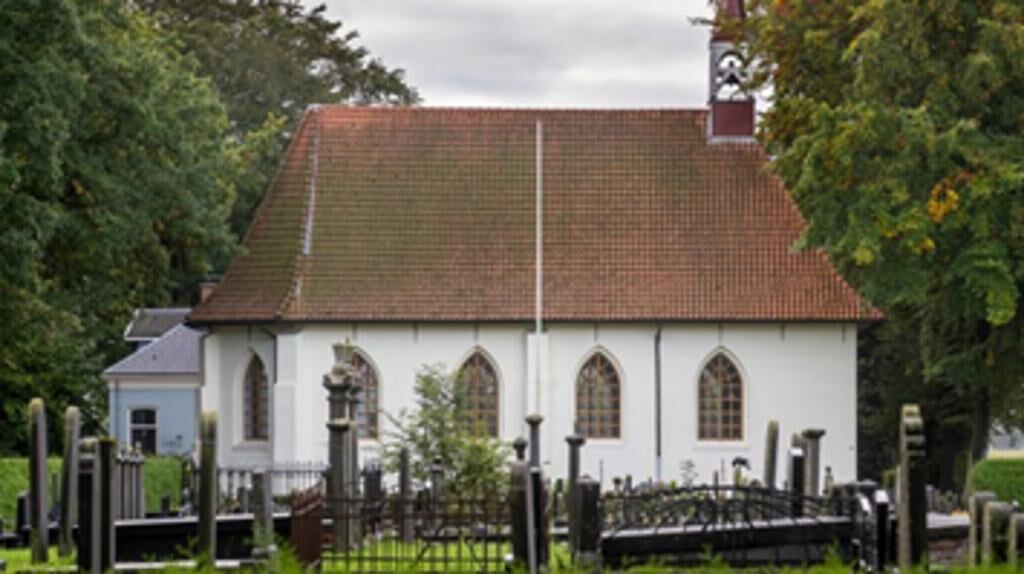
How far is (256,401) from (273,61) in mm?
24856

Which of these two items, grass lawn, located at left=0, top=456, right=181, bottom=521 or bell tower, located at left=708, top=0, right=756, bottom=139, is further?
bell tower, located at left=708, top=0, right=756, bottom=139

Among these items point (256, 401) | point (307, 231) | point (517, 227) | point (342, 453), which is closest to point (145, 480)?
point (256, 401)

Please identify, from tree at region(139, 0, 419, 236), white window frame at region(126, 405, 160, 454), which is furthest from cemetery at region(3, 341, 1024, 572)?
tree at region(139, 0, 419, 236)

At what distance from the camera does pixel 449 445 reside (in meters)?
35.9

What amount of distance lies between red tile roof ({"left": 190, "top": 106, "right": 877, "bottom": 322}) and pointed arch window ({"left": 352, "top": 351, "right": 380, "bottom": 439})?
979 millimetres

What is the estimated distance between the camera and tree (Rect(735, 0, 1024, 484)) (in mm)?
37438

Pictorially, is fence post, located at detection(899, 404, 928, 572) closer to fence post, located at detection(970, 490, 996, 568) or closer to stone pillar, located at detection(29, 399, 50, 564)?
fence post, located at detection(970, 490, 996, 568)

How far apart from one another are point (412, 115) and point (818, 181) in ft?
41.4

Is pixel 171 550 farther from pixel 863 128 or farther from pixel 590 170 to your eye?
pixel 590 170

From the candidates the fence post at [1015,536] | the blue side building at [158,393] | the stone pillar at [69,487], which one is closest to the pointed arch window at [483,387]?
the blue side building at [158,393]

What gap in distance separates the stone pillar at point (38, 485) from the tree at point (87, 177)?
10.5 m

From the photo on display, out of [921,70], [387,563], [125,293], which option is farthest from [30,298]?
[387,563]

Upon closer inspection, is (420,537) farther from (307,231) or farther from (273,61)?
(273,61)

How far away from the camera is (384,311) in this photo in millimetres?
45094
